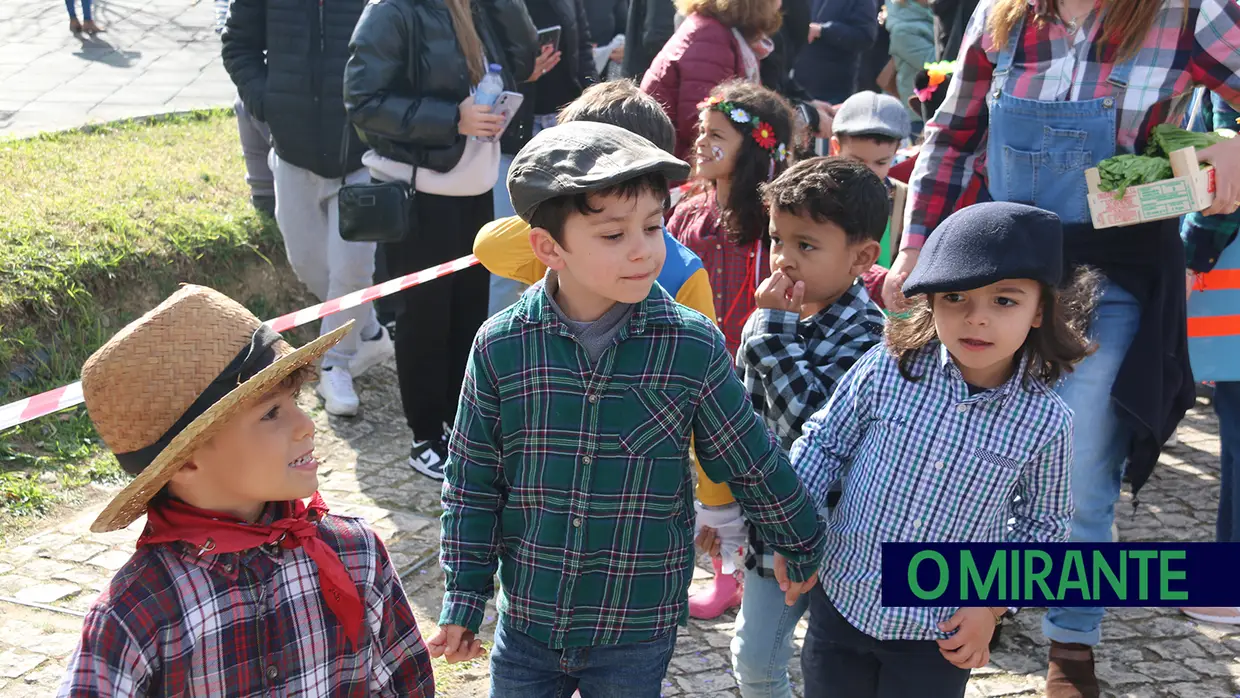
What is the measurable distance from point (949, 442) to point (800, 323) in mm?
613

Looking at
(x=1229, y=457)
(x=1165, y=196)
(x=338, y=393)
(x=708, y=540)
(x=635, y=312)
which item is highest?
(x=1165, y=196)

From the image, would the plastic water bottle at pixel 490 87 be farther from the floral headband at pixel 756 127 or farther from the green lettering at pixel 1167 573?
the green lettering at pixel 1167 573

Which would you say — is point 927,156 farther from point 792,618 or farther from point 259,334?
point 259,334

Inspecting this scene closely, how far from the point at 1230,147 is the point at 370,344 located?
4.34 m

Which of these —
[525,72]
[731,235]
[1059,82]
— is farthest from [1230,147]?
[525,72]

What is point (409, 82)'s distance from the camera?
194 inches

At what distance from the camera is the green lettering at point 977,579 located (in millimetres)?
2479

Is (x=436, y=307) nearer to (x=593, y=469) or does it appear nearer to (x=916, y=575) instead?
(x=593, y=469)

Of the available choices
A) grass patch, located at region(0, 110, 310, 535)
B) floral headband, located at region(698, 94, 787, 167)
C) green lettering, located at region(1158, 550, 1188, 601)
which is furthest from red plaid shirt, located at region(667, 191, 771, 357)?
grass patch, located at region(0, 110, 310, 535)

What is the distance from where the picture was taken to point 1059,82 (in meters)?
3.38

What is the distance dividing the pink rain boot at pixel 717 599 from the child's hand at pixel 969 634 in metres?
1.64

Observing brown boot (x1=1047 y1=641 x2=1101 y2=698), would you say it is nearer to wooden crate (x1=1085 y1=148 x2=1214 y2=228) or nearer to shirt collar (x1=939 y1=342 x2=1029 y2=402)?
wooden crate (x1=1085 y1=148 x2=1214 y2=228)

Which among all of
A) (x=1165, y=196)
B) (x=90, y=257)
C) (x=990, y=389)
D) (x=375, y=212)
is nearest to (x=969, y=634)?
(x=990, y=389)

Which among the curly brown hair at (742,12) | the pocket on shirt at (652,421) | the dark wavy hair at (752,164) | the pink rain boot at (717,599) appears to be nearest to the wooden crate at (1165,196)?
the dark wavy hair at (752,164)
